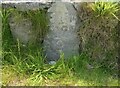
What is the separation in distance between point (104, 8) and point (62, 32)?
0.47 m

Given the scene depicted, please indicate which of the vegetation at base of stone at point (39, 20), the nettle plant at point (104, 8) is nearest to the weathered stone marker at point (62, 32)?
the vegetation at base of stone at point (39, 20)

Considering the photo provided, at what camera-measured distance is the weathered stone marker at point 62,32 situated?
356 centimetres

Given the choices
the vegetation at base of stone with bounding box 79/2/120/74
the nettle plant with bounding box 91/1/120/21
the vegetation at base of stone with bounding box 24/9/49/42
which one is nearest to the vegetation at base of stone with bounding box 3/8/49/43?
the vegetation at base of stone with bounding box 24/9/49/42

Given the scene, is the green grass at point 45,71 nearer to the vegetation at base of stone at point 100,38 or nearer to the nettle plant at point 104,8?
the vegetation at base of stone at point 100,38

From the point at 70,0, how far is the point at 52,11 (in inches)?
8.1

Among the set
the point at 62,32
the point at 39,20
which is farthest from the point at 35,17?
the point at 62,32

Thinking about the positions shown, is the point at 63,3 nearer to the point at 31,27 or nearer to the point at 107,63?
the point at 31,27

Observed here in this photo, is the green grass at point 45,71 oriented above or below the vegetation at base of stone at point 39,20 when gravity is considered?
below

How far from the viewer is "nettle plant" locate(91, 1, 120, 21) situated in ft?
11.2

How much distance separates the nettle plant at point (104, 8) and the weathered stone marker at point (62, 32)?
21 centimetres

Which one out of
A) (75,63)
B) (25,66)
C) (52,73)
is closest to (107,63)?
(75,63)

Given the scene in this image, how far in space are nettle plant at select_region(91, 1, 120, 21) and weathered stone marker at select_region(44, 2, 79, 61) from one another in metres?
0.21

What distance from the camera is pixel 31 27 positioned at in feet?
11.8

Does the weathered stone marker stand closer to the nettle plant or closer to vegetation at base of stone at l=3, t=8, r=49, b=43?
vegetation at base of stone at l=3, t=8, r=49, b=43
